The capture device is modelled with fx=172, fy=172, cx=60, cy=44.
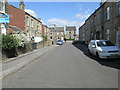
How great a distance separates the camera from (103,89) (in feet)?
18.8

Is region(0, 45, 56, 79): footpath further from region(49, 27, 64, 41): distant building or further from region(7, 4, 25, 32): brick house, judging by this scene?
region(49, 27, 64, 41): distant building

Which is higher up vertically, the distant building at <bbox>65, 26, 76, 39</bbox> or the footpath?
the distant building at <bbox>65, 26, 76, 39</bbox>

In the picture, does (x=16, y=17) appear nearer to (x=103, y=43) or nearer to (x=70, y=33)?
(x=103, y=43)

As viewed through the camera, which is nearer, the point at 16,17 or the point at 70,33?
the point at 16,17

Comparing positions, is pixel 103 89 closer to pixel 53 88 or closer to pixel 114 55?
pixel 53 88

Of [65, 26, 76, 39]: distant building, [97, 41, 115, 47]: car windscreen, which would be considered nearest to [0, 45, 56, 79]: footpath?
[97, 41, 115, 47]: car windscreen

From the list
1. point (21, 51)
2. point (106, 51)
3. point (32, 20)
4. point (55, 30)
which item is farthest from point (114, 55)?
point (55, 30)

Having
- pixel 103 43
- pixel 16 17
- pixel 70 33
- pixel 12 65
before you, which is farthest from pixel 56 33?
pixel 12 65

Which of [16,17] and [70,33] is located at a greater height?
[16,17]

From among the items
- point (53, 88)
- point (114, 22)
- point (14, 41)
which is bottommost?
point (53, 88)

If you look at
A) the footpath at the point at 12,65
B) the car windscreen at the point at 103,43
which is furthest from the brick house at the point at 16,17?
the car windscreen at the point at 103,43

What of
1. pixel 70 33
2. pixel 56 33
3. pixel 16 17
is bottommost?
pixel 56 33

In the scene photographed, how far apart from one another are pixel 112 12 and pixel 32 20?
973 inches

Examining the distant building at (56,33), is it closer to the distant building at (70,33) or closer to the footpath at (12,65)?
the distant building at (70,33)
